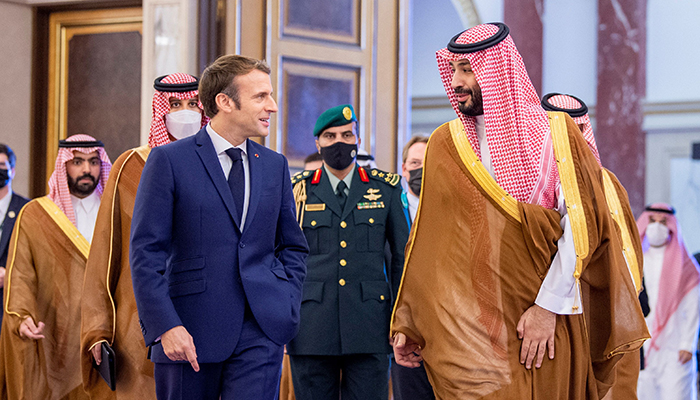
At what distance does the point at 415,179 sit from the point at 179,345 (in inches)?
102

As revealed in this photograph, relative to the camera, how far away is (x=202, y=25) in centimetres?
Result: 645

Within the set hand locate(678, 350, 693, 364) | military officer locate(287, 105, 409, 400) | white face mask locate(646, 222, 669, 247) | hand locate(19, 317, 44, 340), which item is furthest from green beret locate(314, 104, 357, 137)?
hand locate(678, 350, 693, 364)

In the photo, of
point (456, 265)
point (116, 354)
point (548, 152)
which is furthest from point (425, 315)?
point (116, 354)

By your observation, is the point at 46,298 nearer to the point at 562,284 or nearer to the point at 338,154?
the point at 338,154

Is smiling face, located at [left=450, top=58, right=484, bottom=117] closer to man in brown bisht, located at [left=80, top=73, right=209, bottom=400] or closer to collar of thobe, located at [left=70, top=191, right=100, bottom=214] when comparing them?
man in brown bisht, located at [left=80, top=73, right=209, bottom=400]

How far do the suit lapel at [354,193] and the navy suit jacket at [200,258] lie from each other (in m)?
1.21

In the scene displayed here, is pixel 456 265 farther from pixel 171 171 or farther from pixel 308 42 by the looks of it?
pixel 308 42

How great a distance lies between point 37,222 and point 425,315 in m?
2.29

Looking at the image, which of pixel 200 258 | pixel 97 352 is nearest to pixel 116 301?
pixel 97 352

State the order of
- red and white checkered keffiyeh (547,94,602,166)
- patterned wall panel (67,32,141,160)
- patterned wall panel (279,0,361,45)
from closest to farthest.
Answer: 1. red and white checkered keffiyeh (547,94,602,166)
2. patterned wall panel (279,0,361,45)
3. patterned wall panel (67,32,141,160)

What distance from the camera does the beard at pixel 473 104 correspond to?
2.91m

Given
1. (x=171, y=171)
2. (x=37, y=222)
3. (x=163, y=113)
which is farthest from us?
(x=37, y=222)

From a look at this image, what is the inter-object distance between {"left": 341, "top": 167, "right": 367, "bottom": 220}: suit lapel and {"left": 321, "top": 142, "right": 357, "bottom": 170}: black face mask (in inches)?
3.2

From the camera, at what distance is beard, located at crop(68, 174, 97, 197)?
447 centimetres
